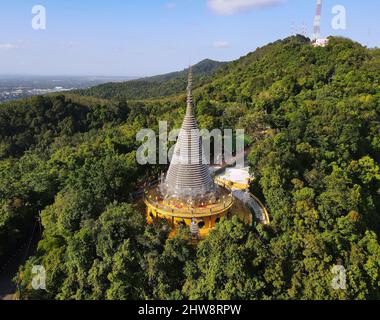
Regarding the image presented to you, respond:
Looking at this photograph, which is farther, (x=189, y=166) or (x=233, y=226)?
(x=189, y=166)

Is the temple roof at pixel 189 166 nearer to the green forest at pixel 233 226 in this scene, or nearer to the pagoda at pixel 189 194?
the pagoda at pixel 189 194

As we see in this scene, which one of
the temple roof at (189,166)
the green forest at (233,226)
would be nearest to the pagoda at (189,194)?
the temple roof at (189,166)

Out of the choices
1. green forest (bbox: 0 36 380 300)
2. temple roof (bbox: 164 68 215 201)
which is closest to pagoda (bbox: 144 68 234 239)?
→ temple roof (bbox: 164 68 215 201)

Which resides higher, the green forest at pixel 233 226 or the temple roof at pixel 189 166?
the temple roof at pixel 189 166

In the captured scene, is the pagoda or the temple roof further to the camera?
the temple roof

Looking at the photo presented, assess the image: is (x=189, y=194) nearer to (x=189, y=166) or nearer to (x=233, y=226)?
(x=189, y=166)

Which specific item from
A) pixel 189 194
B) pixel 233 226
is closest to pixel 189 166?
pixel 189 194

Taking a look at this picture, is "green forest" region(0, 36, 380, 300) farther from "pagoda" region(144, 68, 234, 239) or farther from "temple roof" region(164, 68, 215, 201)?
"temple roof" region(164, 68, 215, 201)

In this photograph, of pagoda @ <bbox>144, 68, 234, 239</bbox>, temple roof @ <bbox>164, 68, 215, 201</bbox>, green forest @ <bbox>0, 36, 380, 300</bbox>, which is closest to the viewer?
green forest @ <bbox>0, 36, 380, 300</bbox>
